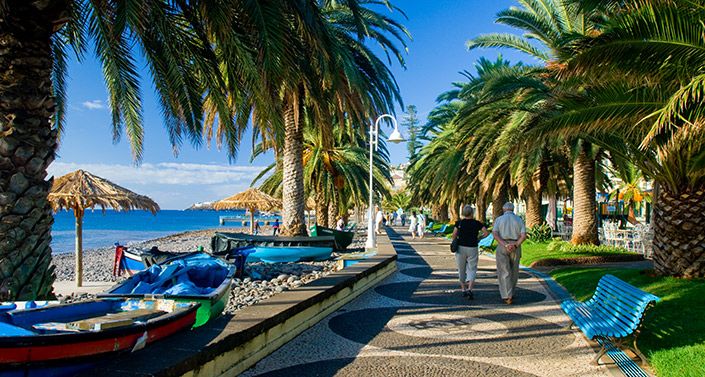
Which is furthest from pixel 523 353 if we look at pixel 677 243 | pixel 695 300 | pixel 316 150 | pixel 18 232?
pixel 316 150

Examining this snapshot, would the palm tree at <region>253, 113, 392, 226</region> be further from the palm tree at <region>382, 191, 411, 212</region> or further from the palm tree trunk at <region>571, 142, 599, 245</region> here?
the palm tree at <region>382, 191, 411, 212</region>

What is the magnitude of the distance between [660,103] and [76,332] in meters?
8.51

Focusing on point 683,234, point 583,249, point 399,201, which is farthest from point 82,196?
point 399,201

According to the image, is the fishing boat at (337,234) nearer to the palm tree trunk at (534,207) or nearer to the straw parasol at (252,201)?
the straw parasol at (252,201)

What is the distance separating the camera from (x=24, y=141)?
512cm

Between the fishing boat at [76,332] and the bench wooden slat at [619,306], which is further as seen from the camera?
the bench wooden slat at [619,306]

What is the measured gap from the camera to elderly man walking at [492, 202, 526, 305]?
8.14 metres

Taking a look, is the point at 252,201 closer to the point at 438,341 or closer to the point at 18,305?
the point at 438,341

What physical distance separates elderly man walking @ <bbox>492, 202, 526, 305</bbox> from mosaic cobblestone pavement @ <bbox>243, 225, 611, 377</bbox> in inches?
13.2

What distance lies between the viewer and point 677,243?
28.2 feet

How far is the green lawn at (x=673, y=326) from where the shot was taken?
4.77 meters

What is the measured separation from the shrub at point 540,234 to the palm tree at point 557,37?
4343 mm

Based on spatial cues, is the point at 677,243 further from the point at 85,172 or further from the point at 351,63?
the point at 85,172

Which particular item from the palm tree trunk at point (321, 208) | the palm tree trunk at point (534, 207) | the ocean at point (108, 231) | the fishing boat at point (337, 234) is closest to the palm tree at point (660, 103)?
the fishing boat at point (337, 234)
